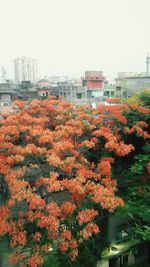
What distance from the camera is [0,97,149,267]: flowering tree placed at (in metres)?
4.66

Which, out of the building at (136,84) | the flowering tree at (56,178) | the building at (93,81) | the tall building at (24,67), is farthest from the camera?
the tall building at (24,67)

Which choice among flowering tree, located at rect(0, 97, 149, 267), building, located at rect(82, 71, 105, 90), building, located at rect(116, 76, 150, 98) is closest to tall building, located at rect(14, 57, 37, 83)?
building, located at rect(82, 71, 105, 90)

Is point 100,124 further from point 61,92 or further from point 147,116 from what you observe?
point 61,92

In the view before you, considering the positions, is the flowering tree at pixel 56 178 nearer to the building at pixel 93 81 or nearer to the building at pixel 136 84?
the building at pixel 136 84

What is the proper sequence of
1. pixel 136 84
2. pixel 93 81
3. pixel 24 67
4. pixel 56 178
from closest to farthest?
pixel 56 178
pixel 136 84
pixel 93 81
pixel 24 67

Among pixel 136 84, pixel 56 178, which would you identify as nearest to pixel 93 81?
pixel 136 84

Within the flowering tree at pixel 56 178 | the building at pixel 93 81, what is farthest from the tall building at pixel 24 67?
the flowering tree at pixel 56 178

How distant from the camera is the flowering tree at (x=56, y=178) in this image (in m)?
4.66

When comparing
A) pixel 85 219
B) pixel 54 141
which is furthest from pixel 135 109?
pixel 85 219

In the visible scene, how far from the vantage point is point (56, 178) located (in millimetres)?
5516

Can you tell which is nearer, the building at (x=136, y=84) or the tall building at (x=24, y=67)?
the building at (x=136, y=84)

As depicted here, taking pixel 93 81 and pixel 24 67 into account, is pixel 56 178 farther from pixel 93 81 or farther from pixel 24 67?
pixel 24 67

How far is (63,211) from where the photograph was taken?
487 cm

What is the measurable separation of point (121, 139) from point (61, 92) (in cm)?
2467
